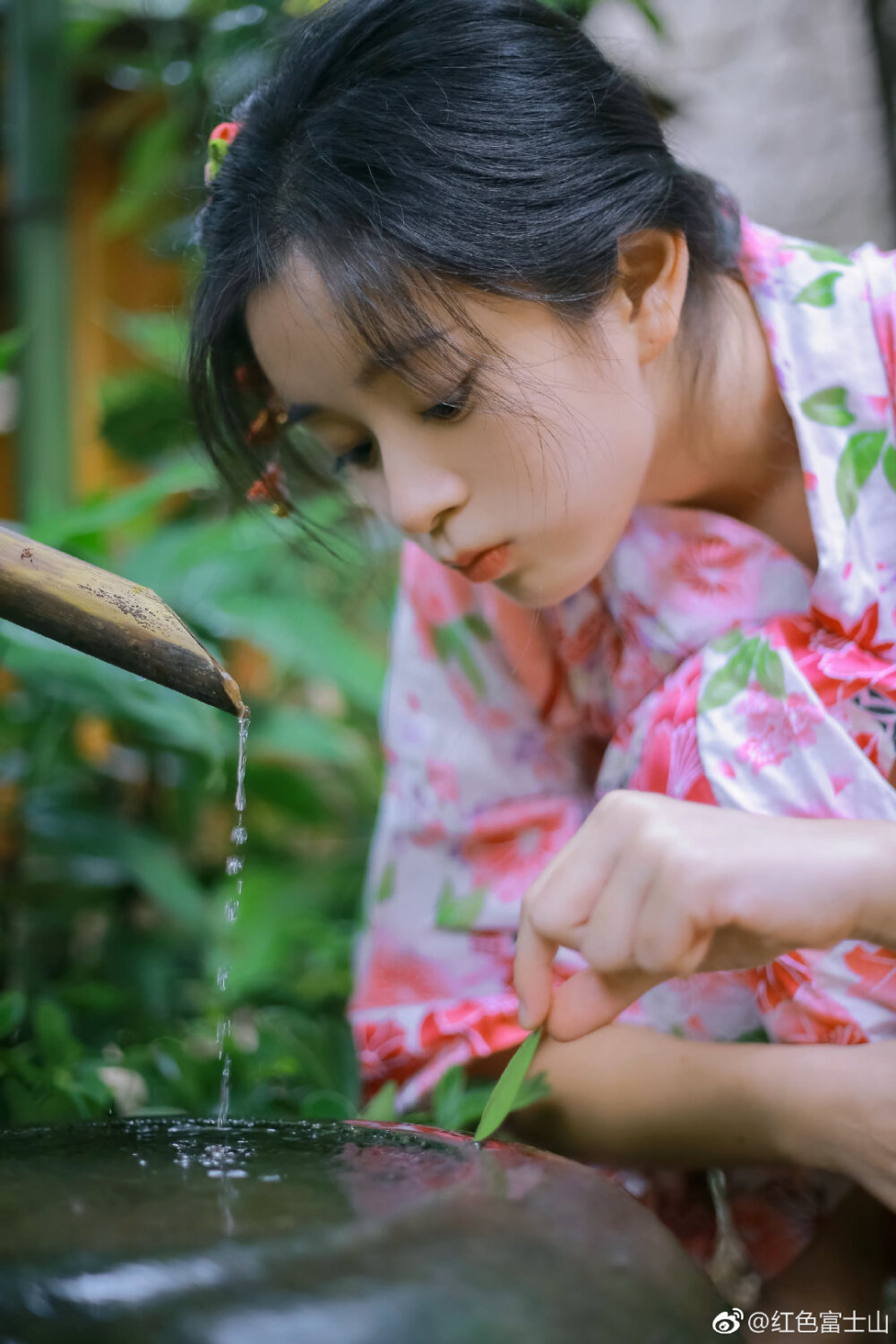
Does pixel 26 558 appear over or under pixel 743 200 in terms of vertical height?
over

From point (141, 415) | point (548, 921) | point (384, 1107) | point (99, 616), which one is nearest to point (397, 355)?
point (99, 616)

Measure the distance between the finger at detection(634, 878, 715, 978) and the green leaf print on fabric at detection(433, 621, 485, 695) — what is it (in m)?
0.48

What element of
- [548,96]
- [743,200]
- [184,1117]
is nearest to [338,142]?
[548,96]

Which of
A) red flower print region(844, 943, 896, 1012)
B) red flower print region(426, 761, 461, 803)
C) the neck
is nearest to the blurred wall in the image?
the neck

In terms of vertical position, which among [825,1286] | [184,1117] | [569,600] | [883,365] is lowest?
[825,1286]

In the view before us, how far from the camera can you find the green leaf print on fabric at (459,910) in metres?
1.15

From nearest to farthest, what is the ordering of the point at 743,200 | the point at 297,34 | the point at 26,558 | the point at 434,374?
the point at 26,558 → the point at 434,374 → the point at 297,34 → the point at 743,200

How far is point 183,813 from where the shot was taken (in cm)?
176

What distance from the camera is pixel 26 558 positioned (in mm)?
697

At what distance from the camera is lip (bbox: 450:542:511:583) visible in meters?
0.94

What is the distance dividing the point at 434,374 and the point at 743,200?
1.39 m

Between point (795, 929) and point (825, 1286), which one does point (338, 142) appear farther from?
point (825, 1286)

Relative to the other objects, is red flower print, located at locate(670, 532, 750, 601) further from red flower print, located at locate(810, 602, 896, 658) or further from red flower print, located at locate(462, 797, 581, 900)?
red flower print, located at locate(462, 797, 581, 900)

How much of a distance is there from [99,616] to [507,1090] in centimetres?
41
